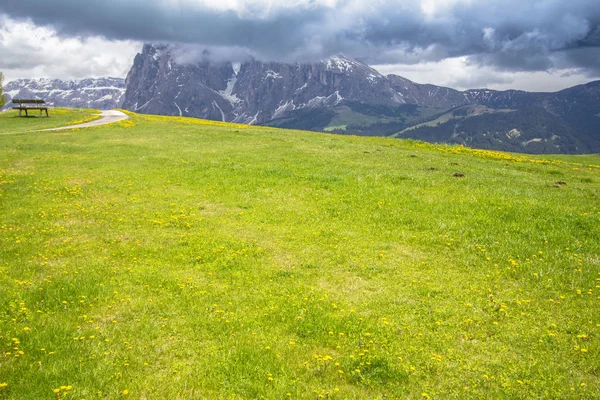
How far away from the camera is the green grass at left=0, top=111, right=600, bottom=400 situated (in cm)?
853

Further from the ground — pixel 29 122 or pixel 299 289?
pixel 29 122

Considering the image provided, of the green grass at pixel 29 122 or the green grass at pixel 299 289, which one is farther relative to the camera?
the green grass at pixel 29 122

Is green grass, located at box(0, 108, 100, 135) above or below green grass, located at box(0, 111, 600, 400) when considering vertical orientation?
above

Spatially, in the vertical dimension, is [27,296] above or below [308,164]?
below

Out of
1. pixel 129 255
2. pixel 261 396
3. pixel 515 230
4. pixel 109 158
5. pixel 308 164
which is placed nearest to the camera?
pixel 261 396

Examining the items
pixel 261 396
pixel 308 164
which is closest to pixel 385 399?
pixel 261 396

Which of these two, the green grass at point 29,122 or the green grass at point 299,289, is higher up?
the green grass at point 29,122

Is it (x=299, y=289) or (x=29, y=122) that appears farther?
(x=29, y=122)

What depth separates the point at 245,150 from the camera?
4019cm

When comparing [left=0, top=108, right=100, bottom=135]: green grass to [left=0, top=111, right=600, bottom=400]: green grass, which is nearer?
[left=0, top=111, right=600, bottom=400]: green grass

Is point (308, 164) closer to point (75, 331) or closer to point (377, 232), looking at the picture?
point (377, 232)

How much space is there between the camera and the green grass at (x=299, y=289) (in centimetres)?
853

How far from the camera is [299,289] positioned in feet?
41.3

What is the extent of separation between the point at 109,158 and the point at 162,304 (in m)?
28.7
